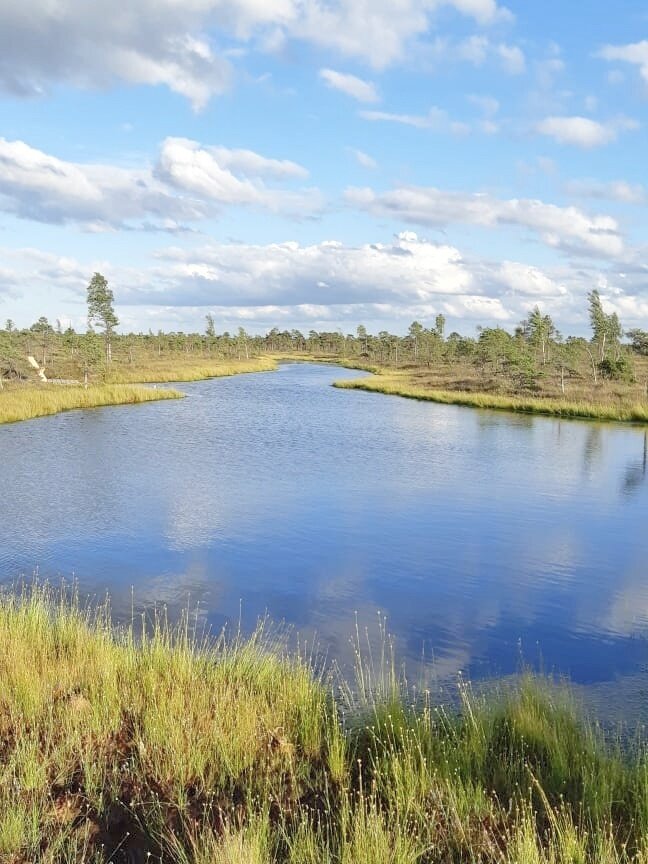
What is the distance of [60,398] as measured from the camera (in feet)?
129

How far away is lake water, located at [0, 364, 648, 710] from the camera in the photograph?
34.1 feet

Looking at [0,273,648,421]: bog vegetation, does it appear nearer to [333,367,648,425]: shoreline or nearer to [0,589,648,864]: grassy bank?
[333,367,648,425]: shoreline

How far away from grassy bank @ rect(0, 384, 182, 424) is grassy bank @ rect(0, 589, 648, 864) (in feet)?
96.4

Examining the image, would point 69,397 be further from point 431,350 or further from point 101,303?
point 431,350

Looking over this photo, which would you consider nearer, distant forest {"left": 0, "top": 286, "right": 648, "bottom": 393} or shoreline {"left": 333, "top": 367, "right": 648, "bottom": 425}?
shoreline {"left": 333, "top": 367, "right": 648, "bottom": 425}

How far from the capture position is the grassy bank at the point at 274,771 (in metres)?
4.50

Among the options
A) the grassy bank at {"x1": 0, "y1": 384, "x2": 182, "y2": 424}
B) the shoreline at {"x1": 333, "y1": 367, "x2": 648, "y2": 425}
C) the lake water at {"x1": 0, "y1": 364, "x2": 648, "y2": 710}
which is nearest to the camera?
the lake water at {"x1": 0, "y1": 364, "x2": 648, "y2": 710}

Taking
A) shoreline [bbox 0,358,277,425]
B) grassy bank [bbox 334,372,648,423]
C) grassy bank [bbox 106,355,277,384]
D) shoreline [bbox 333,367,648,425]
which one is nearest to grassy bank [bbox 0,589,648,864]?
shoreline [bbox 0,358,277,425]

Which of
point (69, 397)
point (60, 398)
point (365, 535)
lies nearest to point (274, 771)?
point (365, 535)

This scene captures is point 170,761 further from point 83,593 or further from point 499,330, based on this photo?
point 499,330

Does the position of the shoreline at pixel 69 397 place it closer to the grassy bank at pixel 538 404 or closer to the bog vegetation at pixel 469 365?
the bog vegetation at pixel 469 365

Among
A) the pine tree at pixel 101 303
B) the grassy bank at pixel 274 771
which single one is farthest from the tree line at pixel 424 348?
the grassy bank at pixel 274 771

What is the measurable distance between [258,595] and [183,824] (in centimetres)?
686

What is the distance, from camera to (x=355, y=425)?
35.1 metres
